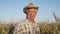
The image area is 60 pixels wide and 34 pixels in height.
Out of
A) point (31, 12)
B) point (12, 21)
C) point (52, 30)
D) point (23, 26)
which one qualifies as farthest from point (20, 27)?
point (12, 21)

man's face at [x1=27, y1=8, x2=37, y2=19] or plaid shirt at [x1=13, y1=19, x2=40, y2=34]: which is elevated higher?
man's face at [x1=27, y1=8, x2=37, y2=19]

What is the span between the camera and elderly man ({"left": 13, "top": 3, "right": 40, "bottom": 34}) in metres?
5.98

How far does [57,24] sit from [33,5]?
836 mm

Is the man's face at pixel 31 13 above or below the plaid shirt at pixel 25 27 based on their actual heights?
above

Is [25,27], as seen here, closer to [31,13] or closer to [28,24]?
[28,24]

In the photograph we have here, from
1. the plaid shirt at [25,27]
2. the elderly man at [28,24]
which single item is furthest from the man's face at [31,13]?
the plaid shirt at [25,27]

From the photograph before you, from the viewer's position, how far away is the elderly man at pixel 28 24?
5.98 meters

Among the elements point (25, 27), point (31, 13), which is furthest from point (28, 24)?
point (31, 13)

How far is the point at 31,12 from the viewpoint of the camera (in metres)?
6.03

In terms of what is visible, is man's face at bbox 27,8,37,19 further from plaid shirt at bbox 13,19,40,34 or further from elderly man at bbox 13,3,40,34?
plaid shirt at bbox 13,19,40,34

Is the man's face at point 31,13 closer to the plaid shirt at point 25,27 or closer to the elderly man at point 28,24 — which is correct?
the elderly man at point 28,24

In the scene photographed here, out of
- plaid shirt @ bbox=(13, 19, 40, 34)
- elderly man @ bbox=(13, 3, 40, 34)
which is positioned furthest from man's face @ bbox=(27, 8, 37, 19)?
plaid shirt @ bbox=(13, 19, 40, 34)

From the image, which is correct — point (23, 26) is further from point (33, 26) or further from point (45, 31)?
point (45, 31)

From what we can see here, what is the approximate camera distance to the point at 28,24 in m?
6.09
